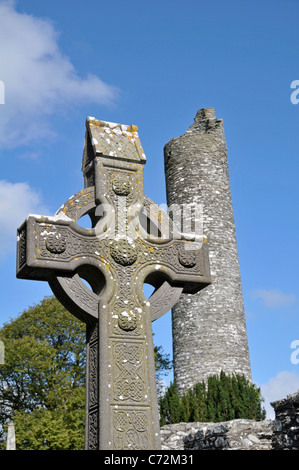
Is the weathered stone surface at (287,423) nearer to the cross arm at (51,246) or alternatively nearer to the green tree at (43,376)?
the cross arm at (51,246)

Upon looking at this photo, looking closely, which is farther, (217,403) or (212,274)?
(212,274)

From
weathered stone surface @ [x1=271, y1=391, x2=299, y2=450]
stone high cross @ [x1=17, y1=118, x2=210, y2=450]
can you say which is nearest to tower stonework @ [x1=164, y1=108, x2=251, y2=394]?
weathered stone surface @ [x1=271, y1=391, x2=299, y2=450]

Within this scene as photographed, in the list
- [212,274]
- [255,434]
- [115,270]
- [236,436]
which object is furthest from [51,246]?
[212,274]

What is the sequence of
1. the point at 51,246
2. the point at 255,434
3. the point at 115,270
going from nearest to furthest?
the point at 51,246
the point at 115,270
the point at 255,434

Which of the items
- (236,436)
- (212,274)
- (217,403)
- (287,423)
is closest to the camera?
(287,423)

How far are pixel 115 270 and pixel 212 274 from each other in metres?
20.7

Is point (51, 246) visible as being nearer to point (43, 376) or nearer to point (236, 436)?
point (236, 436)

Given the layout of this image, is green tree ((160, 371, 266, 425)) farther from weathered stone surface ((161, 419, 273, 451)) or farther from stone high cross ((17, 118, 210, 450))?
stone high cross ((17, 118, 210, 450))

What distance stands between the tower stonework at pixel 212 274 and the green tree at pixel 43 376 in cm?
563

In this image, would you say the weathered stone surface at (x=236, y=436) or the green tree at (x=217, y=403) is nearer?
the weathered stone surface at (x=236, y=436)

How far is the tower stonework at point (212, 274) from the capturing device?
982 inches

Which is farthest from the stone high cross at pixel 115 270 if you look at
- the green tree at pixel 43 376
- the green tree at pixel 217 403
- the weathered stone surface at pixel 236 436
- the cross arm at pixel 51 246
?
the green tree at pixel 43 376

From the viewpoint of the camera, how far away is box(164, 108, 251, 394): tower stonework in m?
24.9

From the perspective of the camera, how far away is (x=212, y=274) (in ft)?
84.2
